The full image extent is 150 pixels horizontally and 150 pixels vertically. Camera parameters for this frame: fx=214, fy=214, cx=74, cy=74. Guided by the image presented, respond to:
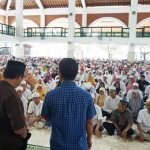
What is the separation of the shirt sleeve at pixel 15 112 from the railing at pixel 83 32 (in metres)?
17.5

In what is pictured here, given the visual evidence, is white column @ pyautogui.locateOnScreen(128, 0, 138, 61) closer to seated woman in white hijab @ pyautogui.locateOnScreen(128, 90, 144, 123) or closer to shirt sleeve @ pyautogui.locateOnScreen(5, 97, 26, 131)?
seated woman in white hijab @ pyautogui.locateOnScreen(128, 90, 144, 123)

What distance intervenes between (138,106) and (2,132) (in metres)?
4.15

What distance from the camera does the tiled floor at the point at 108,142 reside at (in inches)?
159

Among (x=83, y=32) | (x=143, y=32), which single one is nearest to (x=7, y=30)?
(x=83, y=32)

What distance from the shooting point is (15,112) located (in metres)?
1.81

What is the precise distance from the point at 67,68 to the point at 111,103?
3985 mm

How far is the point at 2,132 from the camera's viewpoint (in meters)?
1.93

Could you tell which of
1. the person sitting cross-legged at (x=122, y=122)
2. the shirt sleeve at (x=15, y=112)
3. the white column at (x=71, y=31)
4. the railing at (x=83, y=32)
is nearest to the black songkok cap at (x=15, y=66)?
the shirt sleeve at (x=15, y=112)

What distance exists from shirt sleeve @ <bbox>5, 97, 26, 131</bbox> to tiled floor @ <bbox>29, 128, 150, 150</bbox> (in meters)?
2.38

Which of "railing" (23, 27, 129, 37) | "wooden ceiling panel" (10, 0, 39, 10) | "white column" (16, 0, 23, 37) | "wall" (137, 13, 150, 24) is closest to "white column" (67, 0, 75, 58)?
"railing" (23, 27, 129, 37)

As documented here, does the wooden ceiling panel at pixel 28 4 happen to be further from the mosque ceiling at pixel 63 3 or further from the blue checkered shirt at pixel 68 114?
the blue checkered shirt at pixel 68 114

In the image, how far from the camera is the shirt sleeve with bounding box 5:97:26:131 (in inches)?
71.0

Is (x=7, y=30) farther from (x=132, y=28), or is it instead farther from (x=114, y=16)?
(x=114, y=16)

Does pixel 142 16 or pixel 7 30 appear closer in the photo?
pixel 7 30
